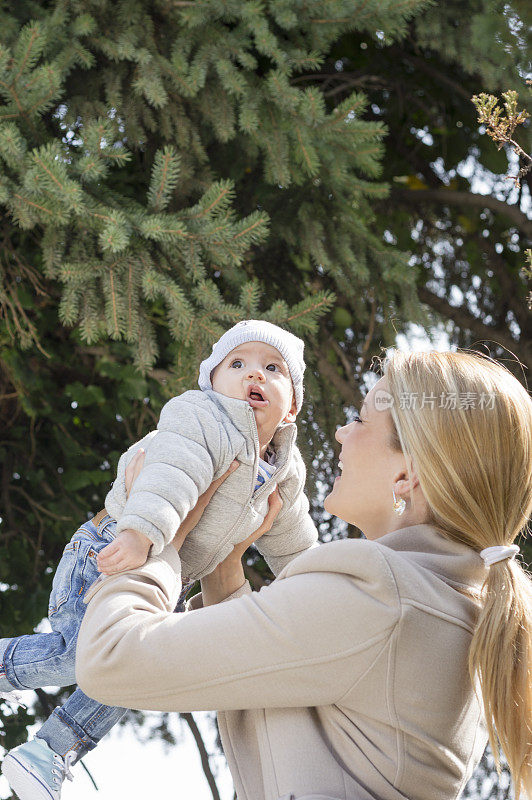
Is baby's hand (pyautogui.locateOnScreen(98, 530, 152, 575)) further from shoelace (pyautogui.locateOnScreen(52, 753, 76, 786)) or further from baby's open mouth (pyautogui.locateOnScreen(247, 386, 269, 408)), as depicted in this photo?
shoelace (pyautogui.locateOnScreen(52, 753, 76, 786))

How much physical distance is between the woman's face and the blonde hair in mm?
32

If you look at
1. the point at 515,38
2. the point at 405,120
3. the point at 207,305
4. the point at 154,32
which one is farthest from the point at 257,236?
the point at 405,120

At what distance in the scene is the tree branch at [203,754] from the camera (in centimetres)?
324

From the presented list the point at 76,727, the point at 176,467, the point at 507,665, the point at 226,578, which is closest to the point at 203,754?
the point at 76,727

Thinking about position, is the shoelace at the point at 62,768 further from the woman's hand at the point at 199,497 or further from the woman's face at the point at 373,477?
the woman's face at the point at 373,477

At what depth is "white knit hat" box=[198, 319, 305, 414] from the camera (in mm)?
1844

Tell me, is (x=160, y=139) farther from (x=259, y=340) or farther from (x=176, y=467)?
(x=176, y=467)

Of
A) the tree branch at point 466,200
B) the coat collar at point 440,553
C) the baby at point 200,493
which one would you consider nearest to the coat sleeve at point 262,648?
the coat collar at point 440,553

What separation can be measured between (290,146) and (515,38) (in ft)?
2.48

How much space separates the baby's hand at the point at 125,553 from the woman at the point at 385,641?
0.08 feet

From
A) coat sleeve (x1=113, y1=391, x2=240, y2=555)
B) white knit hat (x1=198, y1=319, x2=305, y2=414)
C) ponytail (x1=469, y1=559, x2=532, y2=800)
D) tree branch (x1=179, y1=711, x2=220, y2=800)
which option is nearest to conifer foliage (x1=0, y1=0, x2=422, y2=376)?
white knit hat (x1=198, y1=319, x2=305, y2=414)

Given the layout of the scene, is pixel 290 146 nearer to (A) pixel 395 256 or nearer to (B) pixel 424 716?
(A) pixel 395 256

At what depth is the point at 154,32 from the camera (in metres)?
2.54

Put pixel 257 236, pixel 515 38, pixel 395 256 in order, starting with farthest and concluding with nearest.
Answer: pixel 395 256, pixel 515 38, pixel 257 236
